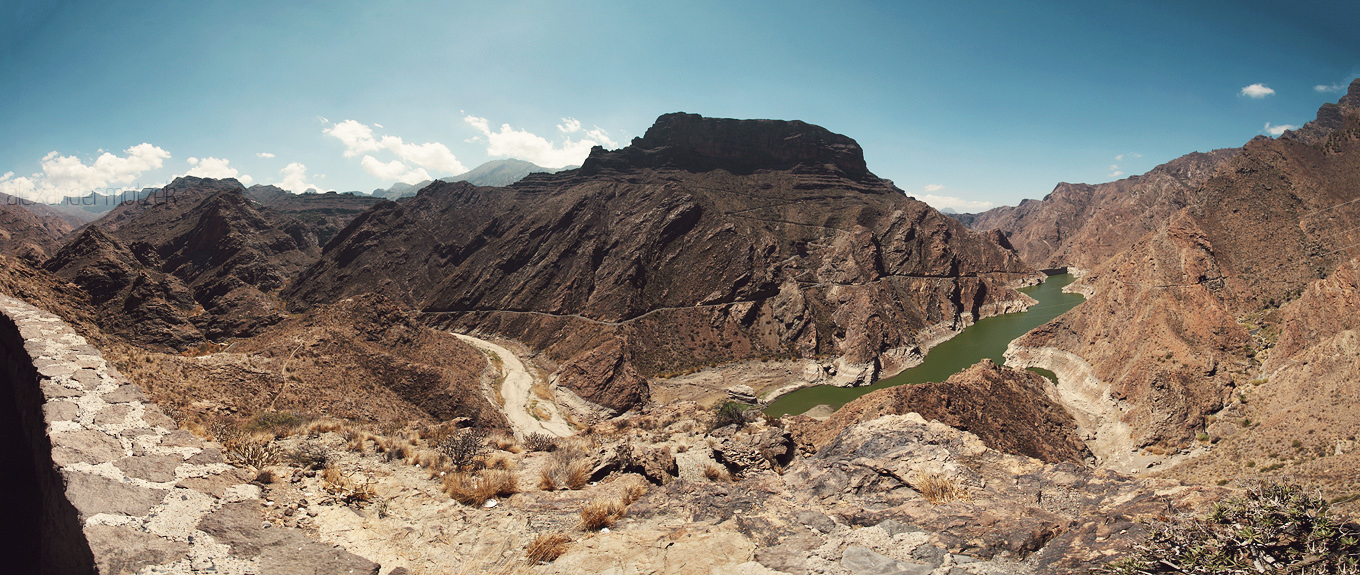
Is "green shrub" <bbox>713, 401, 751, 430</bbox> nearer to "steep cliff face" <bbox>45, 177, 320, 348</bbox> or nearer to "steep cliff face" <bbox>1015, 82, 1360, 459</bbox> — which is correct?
"steep cliff face" <bbox>1015, 82, 1360, 459</bbox>

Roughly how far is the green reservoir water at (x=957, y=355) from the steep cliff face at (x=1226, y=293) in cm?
878

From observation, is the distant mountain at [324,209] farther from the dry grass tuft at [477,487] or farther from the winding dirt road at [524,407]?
the dry grass tuft at [477,487]

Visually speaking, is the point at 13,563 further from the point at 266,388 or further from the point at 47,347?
the point at 266,388

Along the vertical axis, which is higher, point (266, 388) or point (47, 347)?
point (47, 347)

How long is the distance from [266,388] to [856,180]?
130 metres

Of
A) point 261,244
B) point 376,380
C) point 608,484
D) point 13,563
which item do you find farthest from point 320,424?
point 261,244

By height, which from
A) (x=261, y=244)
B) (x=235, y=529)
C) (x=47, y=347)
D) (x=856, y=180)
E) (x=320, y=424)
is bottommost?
(x=320, y=424)

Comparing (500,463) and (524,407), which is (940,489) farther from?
(524,407)

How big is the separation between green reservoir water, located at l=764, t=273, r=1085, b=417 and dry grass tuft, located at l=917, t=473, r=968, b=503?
92.2 feet

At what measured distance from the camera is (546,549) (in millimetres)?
5164

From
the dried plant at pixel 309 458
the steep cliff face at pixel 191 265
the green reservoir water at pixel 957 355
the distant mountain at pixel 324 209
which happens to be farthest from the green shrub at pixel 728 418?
the distant mountain at pixel 324 209

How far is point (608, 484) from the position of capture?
8398 mm

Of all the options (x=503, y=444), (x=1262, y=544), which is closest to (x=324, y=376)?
(x=503, y=444)

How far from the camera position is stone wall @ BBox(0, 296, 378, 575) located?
3.70 meters
